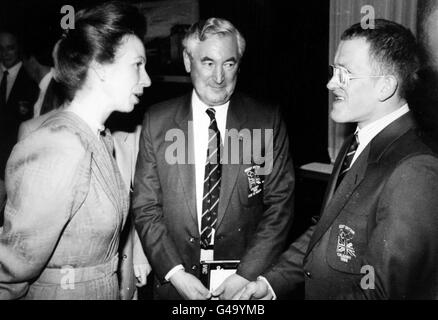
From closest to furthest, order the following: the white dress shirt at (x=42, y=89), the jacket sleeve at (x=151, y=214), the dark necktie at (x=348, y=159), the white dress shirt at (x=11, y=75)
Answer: the dark necktie at (x=348, y=159) → the jacket sleeve at (x=151, y=214) → the white dress shirt at (x=42, y=89) → the white dress shirt at (x=11, y=75)

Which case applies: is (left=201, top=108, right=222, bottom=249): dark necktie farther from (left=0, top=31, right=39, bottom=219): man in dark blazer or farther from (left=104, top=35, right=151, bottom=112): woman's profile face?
(left=0, top=31, right=39, bottom=219): man in dark blazer

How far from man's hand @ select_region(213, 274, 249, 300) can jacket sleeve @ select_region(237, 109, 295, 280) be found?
0.16 ft

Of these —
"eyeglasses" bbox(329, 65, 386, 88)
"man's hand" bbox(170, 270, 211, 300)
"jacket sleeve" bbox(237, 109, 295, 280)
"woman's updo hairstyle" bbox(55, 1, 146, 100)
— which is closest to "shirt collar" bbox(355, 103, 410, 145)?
"eyeglasses" bbox(329, 65, 386, 88)

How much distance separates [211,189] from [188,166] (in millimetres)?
186

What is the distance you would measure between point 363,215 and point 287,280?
0.69 metres

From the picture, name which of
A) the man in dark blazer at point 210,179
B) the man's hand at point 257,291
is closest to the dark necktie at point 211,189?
the man in dark blazer at point 210,179

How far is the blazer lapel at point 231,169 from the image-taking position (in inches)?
82.3

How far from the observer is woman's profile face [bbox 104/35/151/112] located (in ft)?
5.80

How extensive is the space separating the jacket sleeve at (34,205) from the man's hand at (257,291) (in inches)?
39.3

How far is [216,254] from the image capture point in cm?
212

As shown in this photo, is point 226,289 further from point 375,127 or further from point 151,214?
point 375,127

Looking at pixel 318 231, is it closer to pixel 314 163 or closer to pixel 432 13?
pixel 432 13

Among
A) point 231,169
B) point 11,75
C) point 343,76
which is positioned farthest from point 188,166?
point 11,75

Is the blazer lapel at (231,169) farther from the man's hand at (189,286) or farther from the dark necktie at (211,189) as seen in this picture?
the man's hand at (189,286)
